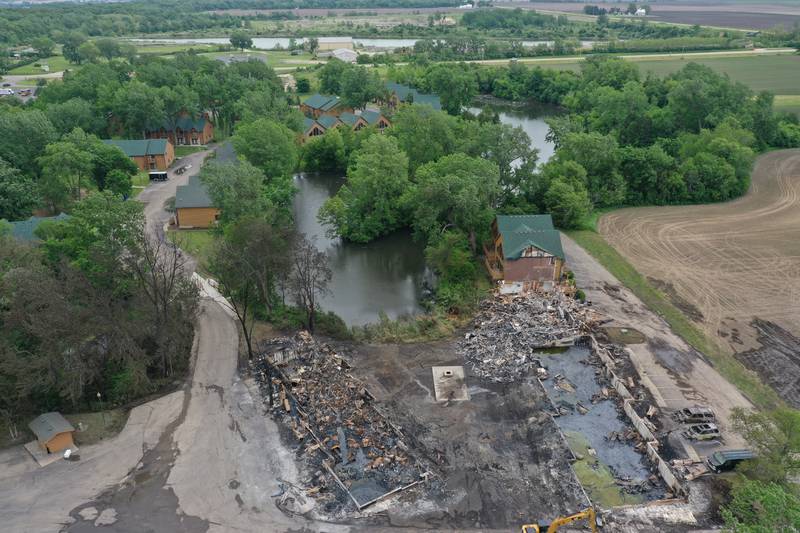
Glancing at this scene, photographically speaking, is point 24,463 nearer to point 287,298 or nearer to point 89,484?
point 89,484

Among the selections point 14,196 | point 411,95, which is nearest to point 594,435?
point 14,196

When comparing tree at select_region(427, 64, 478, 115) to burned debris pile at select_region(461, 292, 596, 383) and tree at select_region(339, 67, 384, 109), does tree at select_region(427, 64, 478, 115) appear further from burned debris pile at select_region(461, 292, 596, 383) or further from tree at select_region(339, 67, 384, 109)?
burned debris pile at select_region(461, 292, 596, 383)

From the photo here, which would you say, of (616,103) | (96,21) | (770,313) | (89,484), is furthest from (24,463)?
(96,21)

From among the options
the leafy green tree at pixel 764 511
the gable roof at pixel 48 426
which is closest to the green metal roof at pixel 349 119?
the gable roof at pixel 48 426

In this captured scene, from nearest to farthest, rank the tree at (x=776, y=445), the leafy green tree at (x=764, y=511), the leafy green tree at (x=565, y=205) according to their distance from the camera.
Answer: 1. the leafy green tree at (x=764, y=511)
2. the tree at (x=776, y=445)
3. the leafy green tree at (x=565, y=205)

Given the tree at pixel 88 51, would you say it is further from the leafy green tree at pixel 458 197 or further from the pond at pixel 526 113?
the leafy green tree at pixel 458 197

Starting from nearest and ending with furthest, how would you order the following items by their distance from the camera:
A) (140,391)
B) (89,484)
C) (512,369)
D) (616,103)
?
(89,484)
(140,391)
(512,369)
(616,103)
